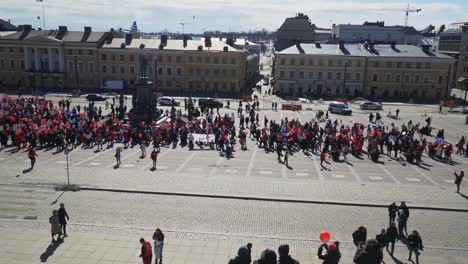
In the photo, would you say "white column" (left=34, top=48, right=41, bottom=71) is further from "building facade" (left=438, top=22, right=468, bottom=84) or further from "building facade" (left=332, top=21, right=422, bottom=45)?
"building facade" (left=332, top=21, right=422, bottom=45)

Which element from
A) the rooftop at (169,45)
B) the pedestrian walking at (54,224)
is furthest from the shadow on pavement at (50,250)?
the rooftop at (169,45)

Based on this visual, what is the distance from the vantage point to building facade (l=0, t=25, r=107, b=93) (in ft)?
248

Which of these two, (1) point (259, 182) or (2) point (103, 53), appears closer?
(1) point (259, 182)

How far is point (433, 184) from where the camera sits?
26578 millimetres

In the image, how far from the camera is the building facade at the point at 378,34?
12500 cm

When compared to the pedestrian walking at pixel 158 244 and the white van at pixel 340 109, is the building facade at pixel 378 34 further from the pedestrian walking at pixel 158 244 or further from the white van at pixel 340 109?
the pedestrian walking at pixel 158 244

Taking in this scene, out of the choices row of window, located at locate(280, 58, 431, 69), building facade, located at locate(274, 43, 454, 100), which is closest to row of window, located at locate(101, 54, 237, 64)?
building facade, located at locate(274, 43, 454, 100)

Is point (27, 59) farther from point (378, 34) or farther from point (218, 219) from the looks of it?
point (378, 34)

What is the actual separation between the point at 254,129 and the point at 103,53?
150 ft

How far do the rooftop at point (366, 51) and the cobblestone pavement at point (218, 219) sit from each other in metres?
55.2

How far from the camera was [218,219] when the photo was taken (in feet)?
66.0

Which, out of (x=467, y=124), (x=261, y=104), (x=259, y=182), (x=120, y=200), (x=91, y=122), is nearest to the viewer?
(x=120, y=200)


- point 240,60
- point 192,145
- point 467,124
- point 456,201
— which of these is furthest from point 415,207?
point 240,60

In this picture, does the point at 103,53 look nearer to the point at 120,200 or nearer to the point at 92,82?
the point at 92,82
